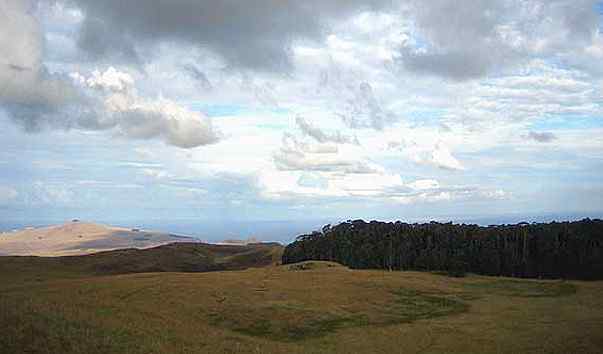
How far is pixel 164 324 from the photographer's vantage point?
33.5 meters

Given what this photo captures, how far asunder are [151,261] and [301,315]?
64.2m

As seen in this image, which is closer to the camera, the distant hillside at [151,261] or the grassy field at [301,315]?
the grassy field at [301,315]

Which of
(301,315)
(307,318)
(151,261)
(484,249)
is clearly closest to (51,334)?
(307,318)

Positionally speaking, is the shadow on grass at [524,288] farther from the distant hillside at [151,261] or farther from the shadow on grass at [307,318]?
the distant hillside at [151,261]

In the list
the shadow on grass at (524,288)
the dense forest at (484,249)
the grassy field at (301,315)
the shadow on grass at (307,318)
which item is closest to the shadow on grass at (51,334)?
the grassy field at (301,315)

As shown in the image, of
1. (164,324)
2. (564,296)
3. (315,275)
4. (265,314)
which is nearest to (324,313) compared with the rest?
(265,314)

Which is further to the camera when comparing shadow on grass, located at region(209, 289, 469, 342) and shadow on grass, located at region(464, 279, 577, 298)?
shadow on grass, located at region(464, 279, 577, 298)

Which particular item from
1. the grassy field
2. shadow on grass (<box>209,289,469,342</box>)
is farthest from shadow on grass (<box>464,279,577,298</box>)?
shadow on grass (<box>209,289,469,342</box>)

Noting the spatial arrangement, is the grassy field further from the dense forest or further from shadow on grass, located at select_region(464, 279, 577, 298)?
the dense forest

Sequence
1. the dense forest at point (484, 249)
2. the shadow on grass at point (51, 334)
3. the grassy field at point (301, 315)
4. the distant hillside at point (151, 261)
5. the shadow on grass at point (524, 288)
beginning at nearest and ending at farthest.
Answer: the shadow on grass at point (51, 334)
the grassy field at point (301, 315)
the shadow on grass at point (524, 288)
the dense forest at point (484, 249)
the distant hillside at point (151, 261)

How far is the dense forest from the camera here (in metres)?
80.6

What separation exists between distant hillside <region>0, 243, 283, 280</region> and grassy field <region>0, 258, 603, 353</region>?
17.2m

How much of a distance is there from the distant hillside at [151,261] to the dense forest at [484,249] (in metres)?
20.8

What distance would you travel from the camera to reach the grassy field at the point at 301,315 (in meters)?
27.0
